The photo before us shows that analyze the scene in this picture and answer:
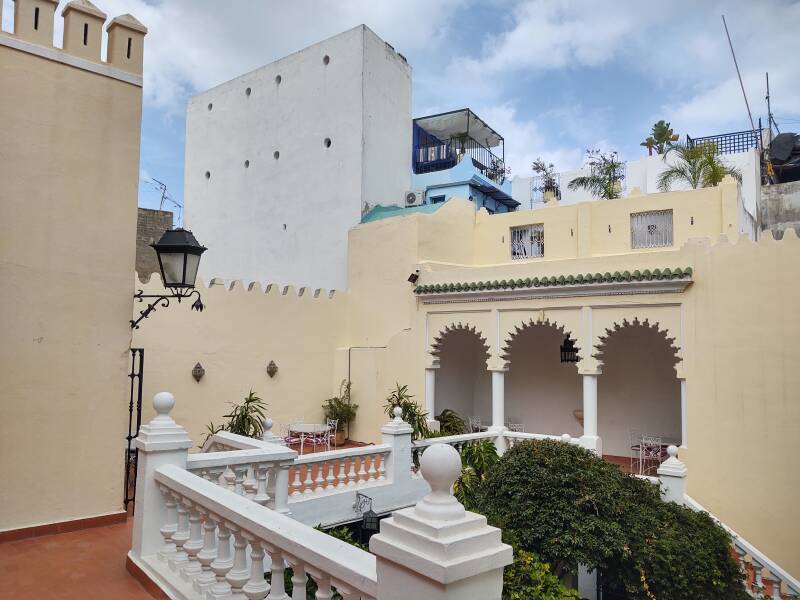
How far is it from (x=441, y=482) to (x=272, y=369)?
10.9 metres

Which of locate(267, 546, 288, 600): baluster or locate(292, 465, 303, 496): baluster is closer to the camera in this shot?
locate(267, 546, 288, 600): baluster

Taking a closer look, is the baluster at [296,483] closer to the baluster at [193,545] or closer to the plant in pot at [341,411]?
the baluster at [193,545]

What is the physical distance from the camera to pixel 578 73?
59.9ft

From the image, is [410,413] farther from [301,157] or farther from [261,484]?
[301,157]

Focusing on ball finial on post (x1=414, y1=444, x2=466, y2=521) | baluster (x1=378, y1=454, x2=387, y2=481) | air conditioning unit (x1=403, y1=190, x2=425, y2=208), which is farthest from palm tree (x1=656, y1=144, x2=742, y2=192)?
ball finial on post (x1=414, y1=444, x2=466, y2=521)

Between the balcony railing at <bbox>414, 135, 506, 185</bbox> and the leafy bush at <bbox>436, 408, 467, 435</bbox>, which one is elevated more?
the balcony railing at <bbox>414, 135, 506, 185</bbox>

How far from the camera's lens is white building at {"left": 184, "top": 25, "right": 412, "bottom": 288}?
53.2 ft

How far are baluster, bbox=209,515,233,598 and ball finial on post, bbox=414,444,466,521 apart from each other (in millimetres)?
1795

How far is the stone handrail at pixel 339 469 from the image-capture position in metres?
7.10

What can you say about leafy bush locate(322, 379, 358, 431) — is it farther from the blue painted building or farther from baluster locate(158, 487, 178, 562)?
baluster locate(158, 487, 178, 562)

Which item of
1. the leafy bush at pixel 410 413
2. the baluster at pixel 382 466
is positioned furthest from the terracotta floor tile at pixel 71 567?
the leafy bush at pixel 410 413

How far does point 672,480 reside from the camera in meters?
7.68

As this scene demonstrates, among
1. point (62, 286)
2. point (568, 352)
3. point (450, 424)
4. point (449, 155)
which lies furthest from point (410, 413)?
point (449, 155)

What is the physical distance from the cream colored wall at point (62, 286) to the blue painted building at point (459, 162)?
42.6 ft
